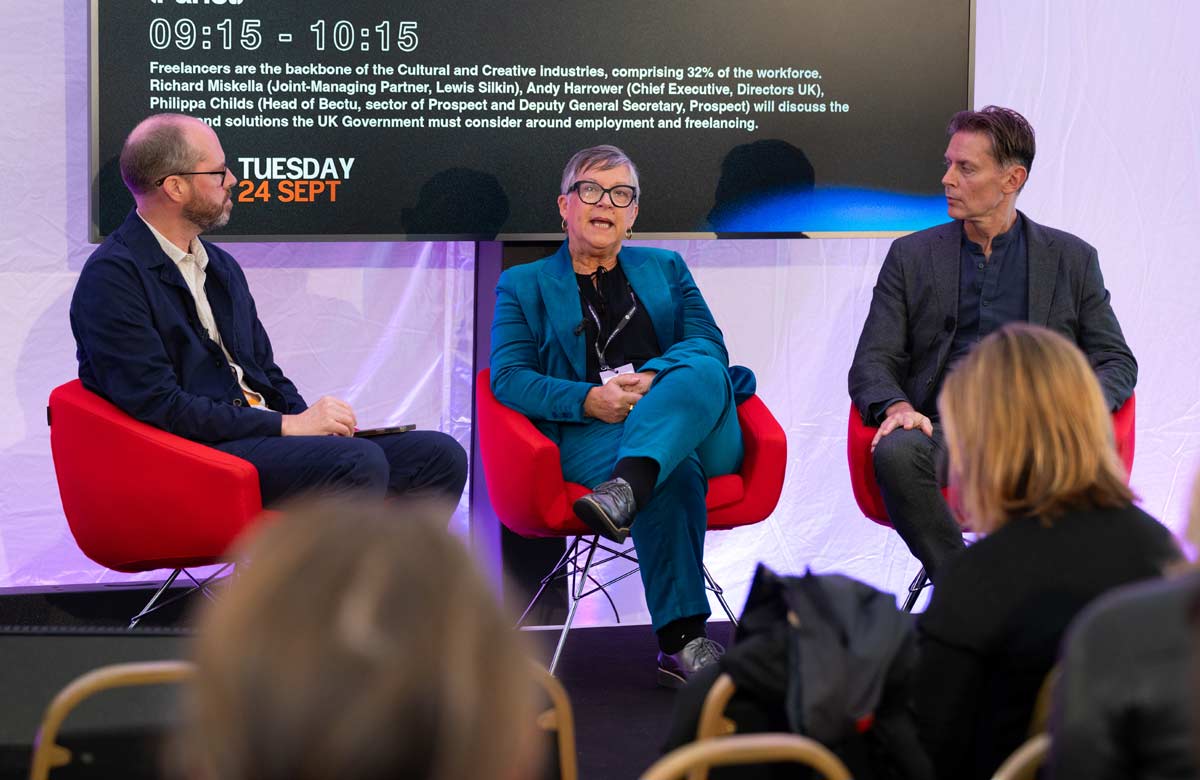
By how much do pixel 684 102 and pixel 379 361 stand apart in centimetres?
131

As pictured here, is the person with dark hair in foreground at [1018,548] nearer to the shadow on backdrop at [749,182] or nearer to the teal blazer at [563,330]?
the teal blazer at [563,330]

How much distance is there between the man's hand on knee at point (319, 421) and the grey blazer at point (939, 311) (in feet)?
4.89

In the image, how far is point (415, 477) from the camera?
148 inches

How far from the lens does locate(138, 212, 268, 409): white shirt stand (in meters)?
3.63

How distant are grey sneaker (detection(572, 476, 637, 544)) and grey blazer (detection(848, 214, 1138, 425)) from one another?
2.95 ft

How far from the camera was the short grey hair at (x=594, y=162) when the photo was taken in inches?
157

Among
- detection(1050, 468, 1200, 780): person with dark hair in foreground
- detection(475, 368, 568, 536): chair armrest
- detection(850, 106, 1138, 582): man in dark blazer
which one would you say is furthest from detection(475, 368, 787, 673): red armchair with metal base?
detection(1050, 468, 1200, 780): person with dark hair in foreground

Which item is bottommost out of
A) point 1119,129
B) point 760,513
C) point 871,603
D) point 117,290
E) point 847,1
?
point 760,513

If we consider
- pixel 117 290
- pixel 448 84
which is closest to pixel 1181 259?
pixel 448 84

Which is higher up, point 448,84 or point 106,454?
point 448,84

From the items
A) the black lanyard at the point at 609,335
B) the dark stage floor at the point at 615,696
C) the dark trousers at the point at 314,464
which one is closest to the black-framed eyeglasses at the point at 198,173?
the dark trousers at the point at 314,464

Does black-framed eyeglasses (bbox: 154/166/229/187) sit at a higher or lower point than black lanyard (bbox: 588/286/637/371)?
higher

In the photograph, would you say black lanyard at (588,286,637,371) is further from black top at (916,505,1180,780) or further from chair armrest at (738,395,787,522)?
black top at (916,505,1180,780)

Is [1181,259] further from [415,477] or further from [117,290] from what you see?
[117,290]
